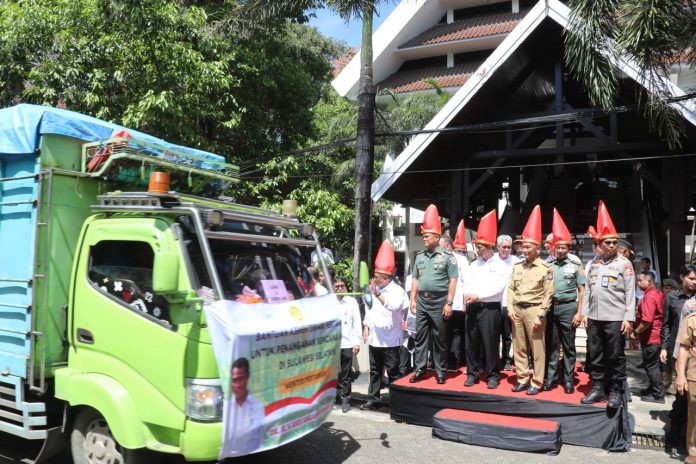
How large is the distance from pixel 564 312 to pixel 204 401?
4.33m

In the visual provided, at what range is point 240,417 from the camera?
3859 millimetres

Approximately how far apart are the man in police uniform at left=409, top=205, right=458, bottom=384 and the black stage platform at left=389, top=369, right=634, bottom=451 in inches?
11.3

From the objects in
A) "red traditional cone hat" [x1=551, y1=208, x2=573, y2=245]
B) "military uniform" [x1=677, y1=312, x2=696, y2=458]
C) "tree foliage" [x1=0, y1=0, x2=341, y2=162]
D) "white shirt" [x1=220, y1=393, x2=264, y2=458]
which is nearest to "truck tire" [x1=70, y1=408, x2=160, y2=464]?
"white shirt" [x1=220, y1=393, x2=264, y2=458]

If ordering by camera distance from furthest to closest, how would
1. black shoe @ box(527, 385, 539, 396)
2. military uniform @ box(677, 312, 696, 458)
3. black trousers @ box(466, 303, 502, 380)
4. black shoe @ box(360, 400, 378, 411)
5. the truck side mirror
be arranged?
black shoe @ box(360, 400, 378, 411) → black trousers @ box(466, 303, 502, 380) → black shoe @ box(527, 385, 539, 396) → military uniform @ box(677, 312, 696, 458) → the truck side mirror

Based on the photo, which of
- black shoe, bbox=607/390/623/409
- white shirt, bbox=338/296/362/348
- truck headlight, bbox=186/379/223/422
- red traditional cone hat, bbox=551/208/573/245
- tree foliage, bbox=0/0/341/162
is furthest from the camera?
tree foliage, bbox=0/0/341/162

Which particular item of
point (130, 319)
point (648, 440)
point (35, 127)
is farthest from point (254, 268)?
point (648, 440)

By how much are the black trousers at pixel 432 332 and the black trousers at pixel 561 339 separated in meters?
1.23

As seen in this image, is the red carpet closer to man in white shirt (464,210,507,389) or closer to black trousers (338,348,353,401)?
man in white shirt (464,210,507,389)

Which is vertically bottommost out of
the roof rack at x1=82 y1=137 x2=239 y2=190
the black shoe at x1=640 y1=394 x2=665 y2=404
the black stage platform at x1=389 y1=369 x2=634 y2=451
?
the black shoe at x1=640 y1=394 x2=665 y2=404

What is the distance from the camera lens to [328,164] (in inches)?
776

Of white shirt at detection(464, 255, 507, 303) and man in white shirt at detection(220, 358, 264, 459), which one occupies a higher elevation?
white shirt at detection(464, 255, 507, 303)

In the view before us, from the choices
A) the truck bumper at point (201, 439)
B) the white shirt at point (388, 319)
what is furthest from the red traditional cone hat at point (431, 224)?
the truck bumper at point (201, 439)

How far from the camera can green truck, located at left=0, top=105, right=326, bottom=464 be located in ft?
12.9

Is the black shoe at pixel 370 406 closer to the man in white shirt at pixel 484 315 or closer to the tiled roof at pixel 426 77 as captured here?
the man in white shirt at pixel 484 315
